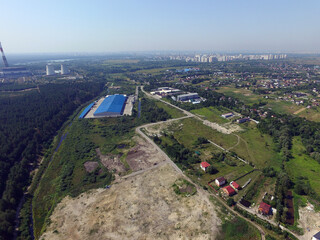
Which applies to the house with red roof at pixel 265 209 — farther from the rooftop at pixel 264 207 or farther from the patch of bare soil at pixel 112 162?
the patch of bare soil at pixel 112 162

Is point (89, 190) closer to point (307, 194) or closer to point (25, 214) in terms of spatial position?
point (25, 214)

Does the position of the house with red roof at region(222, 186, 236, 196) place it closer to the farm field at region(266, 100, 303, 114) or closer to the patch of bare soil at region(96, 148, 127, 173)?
the patch of bare soil at region(96, 148, 127, 173)

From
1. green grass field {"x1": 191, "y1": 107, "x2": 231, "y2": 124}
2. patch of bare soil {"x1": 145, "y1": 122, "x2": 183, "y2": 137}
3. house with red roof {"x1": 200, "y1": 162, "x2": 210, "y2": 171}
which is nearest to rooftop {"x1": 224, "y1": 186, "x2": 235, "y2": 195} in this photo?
house with red roof {"x1": 200, "y1": 162, "x2": 210, "y2": 171}

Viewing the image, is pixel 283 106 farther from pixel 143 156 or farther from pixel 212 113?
pixel 143 156

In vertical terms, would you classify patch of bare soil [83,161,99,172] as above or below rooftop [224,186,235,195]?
below

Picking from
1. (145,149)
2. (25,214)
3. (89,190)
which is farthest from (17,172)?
(145,149)
